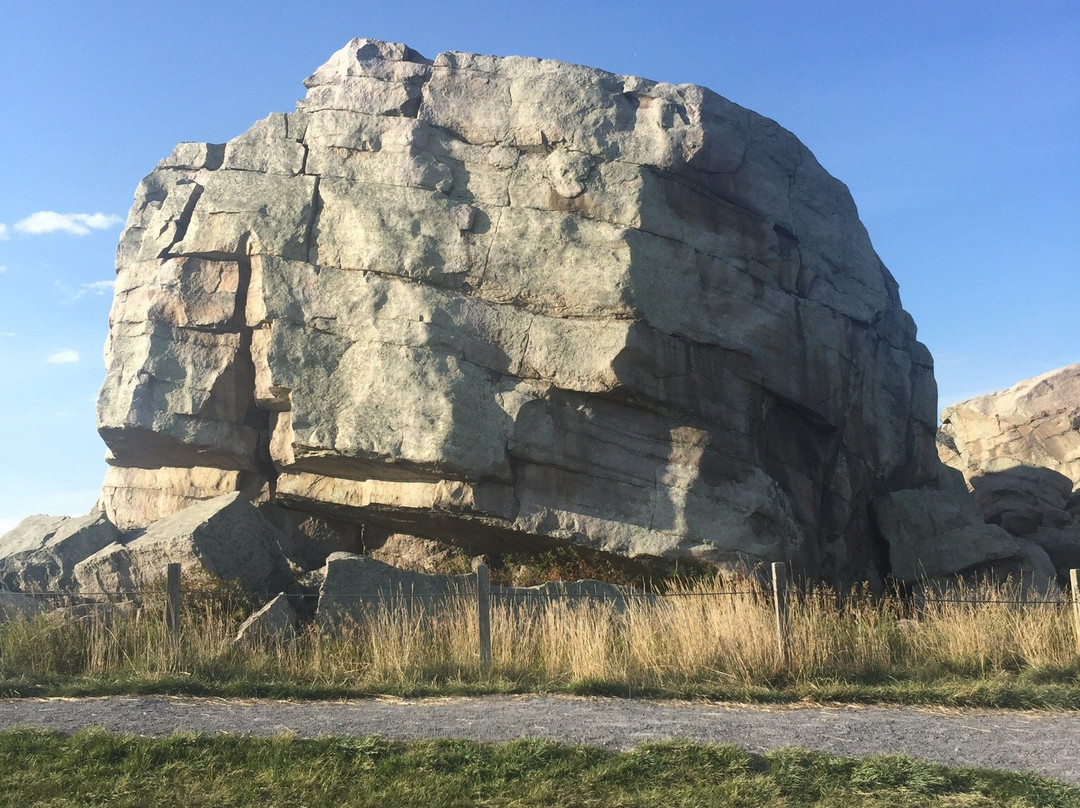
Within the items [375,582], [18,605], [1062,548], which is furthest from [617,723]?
[1062,548]

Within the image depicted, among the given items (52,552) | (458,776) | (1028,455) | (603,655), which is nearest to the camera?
(458,776)

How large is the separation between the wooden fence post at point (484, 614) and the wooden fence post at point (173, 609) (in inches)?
129

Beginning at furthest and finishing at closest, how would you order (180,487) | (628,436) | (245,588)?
(180,487)
(628,436)
(245,588)

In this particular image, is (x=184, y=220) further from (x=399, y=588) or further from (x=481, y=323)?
(x=399, y=588)

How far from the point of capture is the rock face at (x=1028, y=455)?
26047 millimetres

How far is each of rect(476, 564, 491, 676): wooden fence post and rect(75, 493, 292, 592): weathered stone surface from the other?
435 centimetres

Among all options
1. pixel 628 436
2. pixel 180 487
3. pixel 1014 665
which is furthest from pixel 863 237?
pixel 180 487

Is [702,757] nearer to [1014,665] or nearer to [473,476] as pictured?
[1014,665]

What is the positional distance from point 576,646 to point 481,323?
7362mm

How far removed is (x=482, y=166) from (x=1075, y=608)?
1158 cm

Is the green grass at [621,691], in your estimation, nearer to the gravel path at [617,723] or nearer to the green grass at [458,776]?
the gravel path at [617,723]

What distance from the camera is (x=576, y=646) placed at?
1127cm

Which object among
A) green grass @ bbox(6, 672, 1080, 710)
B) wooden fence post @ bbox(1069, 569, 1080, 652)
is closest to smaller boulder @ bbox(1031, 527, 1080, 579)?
wooden fence post @ bbox(1069, 569, 1080, 652)

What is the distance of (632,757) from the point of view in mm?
7594
